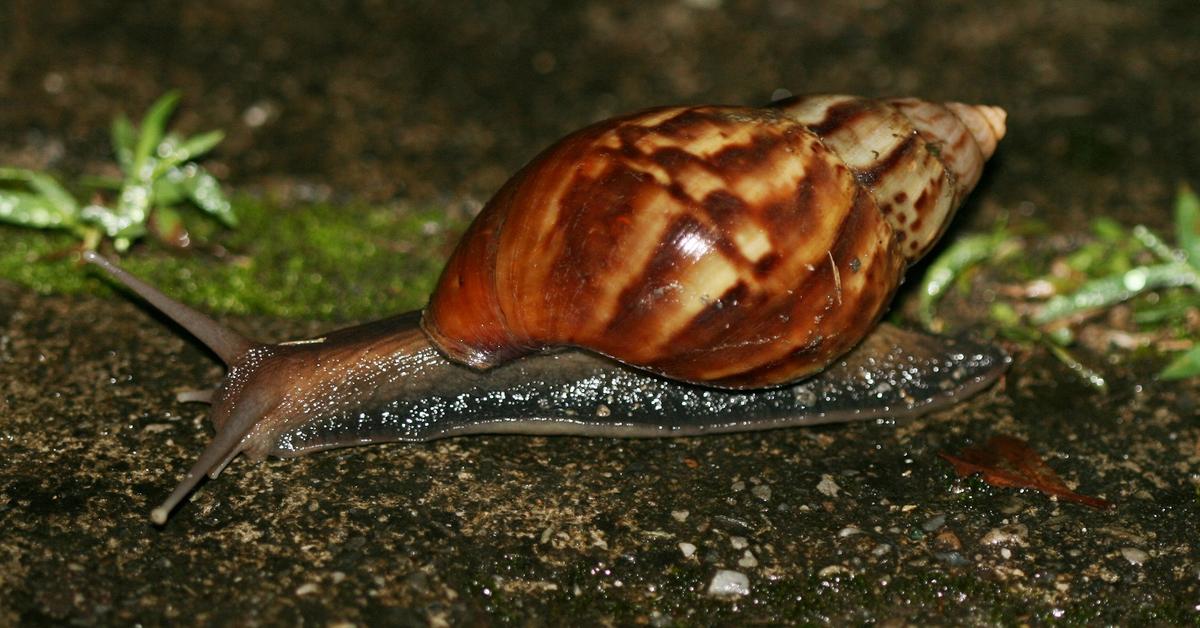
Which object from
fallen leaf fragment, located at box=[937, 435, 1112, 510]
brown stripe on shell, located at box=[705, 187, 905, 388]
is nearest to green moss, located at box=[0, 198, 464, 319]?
brown stripe on shell, located at box=[705, 187, 905, 388]

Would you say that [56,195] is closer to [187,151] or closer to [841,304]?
[187,151]

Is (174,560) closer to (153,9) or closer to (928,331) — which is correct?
(928,331)

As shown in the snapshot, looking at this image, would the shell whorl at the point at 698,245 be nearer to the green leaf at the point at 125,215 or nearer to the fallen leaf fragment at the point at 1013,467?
the fallen leaf fragment at the point at 1013,467

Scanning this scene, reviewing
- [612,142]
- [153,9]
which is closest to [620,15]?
[153,9]

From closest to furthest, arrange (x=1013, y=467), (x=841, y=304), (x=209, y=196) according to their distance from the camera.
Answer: (x=841, y=304) < (x=1013, y=467) < (x=209, y=196)

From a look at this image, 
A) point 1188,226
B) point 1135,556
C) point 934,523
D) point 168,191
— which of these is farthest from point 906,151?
point 168,191

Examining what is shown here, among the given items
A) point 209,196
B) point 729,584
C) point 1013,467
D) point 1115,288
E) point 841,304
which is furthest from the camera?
point 209,196
